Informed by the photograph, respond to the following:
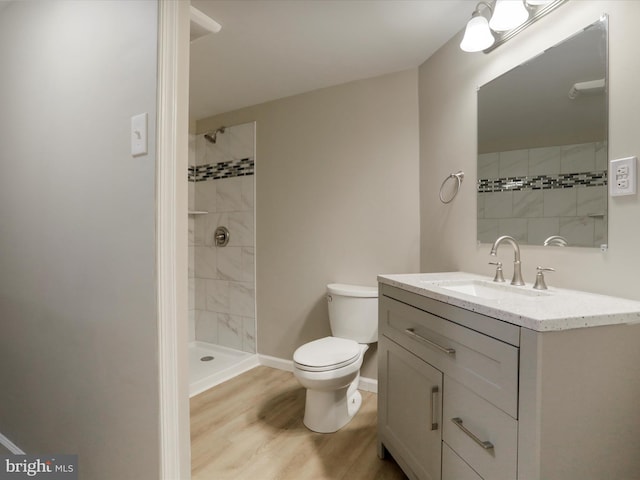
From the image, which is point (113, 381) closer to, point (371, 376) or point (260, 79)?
point (371, 376)

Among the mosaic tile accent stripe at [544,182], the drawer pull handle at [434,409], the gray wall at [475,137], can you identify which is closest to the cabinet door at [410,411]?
the drawer pull handle at [434,409]

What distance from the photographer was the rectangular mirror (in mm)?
1054

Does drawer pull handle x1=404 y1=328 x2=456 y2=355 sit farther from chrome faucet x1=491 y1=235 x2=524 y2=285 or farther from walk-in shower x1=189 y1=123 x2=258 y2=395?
walk-in shower x1=189 y1=123 x2=258 y2=395

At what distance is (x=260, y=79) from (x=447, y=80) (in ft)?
4.03

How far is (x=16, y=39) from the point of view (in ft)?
4.54

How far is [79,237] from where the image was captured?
113cm

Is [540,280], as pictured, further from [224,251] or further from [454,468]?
[224,251]

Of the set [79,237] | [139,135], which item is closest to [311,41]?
[139,135]

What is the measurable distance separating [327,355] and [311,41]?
5.71ft

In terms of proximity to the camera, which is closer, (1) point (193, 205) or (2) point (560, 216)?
(2) point (560, 216)

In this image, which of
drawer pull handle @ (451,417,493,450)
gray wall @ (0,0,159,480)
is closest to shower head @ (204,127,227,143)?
gray wall @ (0,0,159,480)

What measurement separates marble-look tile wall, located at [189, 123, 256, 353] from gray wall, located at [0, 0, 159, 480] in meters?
1.47

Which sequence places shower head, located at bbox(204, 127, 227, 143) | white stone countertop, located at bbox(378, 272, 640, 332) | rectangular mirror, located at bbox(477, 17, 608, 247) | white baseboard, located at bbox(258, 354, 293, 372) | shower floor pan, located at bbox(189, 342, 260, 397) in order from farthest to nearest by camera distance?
1. shower head, located at bbox(204, 127, 227, 143)
2. white baseboard, located at bbox(258, 354, 293, 372)
3. shower floor pan, located at bbox(189, 342, 260, 397)
4. rectangular mirror, located at bbox(477, 17, 608, 247)
5. white stone countertop, located at bbox(378, 272, 640, 332)

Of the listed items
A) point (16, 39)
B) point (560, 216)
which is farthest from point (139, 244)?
point (560, 216)
